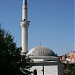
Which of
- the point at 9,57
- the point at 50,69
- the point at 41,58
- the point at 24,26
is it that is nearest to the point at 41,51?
the point at 41,58

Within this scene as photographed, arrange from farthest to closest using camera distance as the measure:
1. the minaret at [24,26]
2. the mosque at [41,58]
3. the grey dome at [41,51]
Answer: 1. the minaret at [24,26]
2. the grey dome at [41,51]
3. the mosque at [41,58]

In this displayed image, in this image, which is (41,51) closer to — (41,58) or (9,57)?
(41,58)

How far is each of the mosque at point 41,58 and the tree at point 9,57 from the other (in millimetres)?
16086

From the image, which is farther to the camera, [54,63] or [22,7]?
[22,7]

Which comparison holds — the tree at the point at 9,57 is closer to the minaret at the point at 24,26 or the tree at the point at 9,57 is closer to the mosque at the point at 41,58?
the mosque at the point at 41,58

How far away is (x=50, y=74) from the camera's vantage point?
2036 inches

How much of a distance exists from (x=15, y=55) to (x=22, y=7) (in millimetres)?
28344

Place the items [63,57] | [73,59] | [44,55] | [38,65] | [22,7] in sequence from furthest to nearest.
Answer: [63,57]
[73,59]
[22,7]
[44,55]
[38,65]

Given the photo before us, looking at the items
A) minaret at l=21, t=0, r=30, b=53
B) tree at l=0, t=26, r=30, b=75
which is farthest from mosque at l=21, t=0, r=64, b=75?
tree at l=0, t=26, r=30, b=75

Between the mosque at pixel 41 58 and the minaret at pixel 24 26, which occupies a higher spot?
the minaret at pixel 24 26

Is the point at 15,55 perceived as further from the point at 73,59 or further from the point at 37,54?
the point at 73,59

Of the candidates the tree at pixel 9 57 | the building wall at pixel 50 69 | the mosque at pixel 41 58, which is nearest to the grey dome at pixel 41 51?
the mosque at pixel 41 58

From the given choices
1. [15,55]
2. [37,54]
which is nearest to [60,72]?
[37,54]

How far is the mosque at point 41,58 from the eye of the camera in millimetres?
50369
